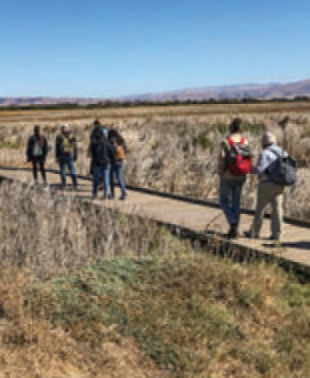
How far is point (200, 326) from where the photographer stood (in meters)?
5.93

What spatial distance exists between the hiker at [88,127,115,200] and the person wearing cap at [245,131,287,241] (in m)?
4.96

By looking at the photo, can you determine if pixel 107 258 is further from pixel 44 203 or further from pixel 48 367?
pixel 48 367

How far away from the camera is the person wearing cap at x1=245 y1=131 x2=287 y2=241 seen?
26.3 feet

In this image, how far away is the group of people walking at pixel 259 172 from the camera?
7934 millimetres

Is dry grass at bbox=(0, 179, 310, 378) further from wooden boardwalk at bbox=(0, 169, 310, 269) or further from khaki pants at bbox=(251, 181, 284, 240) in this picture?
khaki pants at bbox=(251, 181, 284, 240)

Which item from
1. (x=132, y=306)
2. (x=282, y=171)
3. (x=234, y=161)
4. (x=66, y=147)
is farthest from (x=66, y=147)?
(x=132, y=306)

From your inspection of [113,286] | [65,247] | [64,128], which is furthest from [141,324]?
[64,128]

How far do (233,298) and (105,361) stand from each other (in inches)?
72.4

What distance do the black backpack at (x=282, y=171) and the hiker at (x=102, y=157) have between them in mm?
5487

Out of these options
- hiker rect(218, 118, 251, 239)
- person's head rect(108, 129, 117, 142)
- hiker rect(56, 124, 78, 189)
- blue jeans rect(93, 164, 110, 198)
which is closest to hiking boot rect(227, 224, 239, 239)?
hiker rect(218, 118, 251, 239)

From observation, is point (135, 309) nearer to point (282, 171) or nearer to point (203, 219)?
point (282, 171)

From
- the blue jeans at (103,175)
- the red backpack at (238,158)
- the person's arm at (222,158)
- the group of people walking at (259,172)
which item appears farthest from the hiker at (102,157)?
the red backpack at (238,158)

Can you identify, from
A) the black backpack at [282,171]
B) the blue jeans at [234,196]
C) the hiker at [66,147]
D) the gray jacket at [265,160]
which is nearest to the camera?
the black backpack at [282,171]

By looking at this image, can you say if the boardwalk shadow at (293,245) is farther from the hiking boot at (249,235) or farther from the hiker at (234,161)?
the hiker at (234,161)
